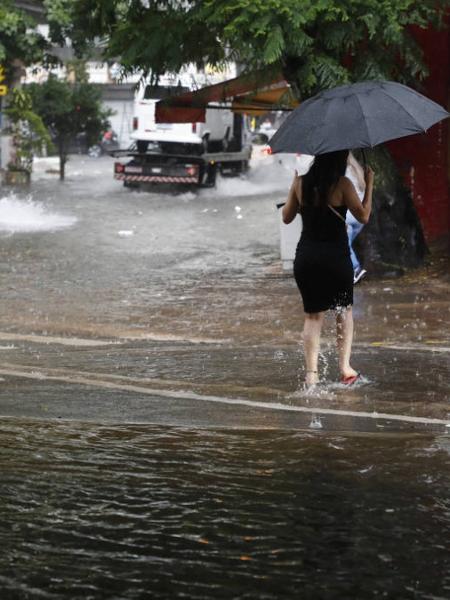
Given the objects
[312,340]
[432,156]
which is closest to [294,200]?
[312,340]

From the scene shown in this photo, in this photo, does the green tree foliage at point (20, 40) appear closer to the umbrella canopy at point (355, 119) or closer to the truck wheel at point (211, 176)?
the truck wheel at point (211, 176)

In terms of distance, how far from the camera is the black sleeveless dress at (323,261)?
7855mm

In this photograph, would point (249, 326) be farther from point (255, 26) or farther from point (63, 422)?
point (63, 422)

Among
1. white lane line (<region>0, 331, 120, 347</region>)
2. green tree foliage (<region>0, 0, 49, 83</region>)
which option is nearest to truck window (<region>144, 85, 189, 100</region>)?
white lane line (<region>0, 331, 120, 347</region>)

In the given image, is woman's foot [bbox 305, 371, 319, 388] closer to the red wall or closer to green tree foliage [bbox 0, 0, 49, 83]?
the red wall

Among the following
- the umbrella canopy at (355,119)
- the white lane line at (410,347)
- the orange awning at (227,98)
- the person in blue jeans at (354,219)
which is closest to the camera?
the umbrella canopy at (355,119)

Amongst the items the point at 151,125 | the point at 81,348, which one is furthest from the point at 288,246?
the point at 151,125

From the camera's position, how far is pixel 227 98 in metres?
16.0

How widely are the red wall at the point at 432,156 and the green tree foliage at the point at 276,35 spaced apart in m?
0.44

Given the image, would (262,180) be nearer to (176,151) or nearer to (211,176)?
(211,176)

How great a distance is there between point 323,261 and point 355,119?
2.91ft

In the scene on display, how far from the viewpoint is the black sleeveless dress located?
786 cm

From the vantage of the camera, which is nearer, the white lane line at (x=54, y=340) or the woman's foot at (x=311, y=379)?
the woman's foot at (x=311, y=379)

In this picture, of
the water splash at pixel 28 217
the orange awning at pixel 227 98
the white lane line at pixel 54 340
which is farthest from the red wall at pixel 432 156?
the water splash at pixel 28 217
